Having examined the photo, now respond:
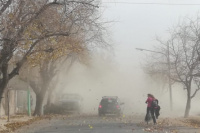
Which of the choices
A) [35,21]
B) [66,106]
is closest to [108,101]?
[66,106]

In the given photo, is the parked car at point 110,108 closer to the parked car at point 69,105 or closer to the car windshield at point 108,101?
the car windshield at point 108,101

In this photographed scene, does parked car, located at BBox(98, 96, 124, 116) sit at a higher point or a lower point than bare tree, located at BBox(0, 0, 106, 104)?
lower

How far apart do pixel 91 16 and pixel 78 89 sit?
1869 inches

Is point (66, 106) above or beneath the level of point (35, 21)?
beneath

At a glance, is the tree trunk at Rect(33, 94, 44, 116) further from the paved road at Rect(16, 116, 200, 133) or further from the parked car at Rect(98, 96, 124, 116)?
the paved road at Rect(16, 116, 200, 133)

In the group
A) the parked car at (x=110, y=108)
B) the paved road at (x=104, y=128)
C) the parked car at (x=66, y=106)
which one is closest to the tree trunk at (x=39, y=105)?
the parked car at (x=66, y=106)

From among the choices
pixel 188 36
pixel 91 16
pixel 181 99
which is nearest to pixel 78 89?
pixel 181 99

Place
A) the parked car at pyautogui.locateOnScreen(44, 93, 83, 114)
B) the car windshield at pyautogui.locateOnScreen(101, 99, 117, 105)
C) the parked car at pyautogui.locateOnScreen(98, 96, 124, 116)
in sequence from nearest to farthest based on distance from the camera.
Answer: the parked car at pyautogui.locateOnScreen(98, 96, 124, 116)
the car windshield at pyautogui.locateOnScreen(101, 99, 117, 105)
the parked car at pyautogui.locateOnScreen(44, 93, 83, 114)

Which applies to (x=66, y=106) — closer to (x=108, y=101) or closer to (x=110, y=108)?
(x=108, y=101)

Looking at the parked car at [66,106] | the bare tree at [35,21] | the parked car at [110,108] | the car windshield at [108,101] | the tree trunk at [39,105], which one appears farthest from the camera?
the parked car at [66,106]

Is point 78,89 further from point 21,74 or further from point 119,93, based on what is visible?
point 21,74

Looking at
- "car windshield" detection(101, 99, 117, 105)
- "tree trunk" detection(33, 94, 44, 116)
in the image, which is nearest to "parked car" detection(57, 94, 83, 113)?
"tree trunk" detection(33, 94, 44, 116)

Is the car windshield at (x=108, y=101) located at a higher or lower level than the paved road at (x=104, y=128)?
higher

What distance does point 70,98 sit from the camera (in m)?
34.4
